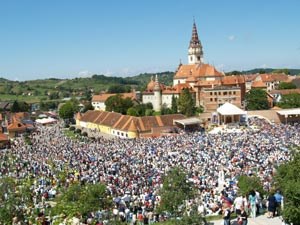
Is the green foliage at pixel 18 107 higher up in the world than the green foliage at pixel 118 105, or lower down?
lower down

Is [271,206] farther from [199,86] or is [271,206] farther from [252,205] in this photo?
[199,86]

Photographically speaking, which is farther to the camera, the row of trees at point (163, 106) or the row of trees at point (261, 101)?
the row of trees at point (261, 101)

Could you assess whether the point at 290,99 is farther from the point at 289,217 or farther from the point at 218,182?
the point at 289,217

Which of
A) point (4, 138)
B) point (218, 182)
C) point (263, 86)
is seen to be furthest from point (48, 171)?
point (263, 86)

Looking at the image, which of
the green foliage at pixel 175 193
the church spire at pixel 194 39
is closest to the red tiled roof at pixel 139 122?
the green foliage at pixel 175 193

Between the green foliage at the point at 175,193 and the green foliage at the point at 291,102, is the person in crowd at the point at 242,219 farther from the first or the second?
the green foliage at the point at 291,102

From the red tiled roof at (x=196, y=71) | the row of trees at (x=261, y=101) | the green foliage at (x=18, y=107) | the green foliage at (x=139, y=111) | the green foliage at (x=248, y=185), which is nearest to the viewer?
the green foliage at (x=248, y=185)
